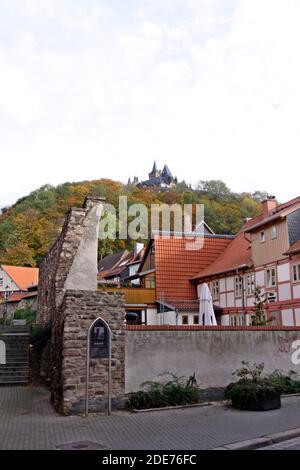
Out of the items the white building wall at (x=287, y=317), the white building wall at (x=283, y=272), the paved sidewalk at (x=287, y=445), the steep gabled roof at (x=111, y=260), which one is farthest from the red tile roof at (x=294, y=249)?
the steep gabled roof at (x=111, y=260)

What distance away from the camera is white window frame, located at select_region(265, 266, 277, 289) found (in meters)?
29.0

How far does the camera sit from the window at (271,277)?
29.0 m

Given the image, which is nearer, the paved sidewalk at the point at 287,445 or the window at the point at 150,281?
the paved sidewalk at the point at 287,445

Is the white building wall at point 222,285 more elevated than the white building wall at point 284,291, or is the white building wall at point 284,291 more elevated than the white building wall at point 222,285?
the white building wall at point 222,285

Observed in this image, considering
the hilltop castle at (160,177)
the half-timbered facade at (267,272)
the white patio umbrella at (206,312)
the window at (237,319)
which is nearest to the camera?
the white patio umbrella at (206,312)

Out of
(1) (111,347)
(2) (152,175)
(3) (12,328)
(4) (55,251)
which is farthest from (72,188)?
(2) (152,175)

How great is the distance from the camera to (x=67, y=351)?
11359 mm

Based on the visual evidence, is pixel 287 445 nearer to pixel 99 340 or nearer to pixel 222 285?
pixel 99 340

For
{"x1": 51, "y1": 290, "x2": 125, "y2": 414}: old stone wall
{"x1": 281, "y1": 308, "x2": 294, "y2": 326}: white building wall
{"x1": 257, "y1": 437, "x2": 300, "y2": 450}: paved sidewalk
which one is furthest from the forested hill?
{"x1": 257, "y1": 437, "x2": 300, "y2": 450}: paved sidewalk

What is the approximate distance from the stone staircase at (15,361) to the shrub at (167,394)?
5.85 meters

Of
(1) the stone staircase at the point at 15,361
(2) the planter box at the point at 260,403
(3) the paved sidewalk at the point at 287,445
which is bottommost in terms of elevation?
(3) the paved sidewalk at the point at 287,445

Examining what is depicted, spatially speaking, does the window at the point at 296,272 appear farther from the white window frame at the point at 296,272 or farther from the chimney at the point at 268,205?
the chimney at the point at 268,205

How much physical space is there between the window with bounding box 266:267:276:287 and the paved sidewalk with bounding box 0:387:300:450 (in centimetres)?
1680

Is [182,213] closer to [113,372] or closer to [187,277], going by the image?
[187,277]
